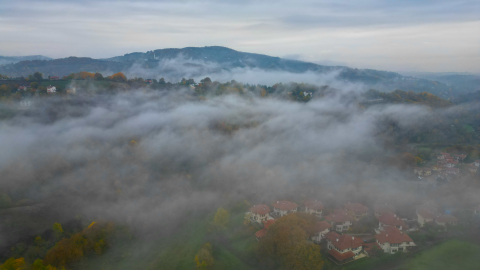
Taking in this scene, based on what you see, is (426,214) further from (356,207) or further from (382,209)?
(356,207)

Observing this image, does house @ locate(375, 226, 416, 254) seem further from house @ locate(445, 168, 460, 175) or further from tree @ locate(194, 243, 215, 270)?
house @ locate(445, 168, 460, 175)

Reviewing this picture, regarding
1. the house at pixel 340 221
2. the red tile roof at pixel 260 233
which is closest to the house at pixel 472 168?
the house at pixel 340 221

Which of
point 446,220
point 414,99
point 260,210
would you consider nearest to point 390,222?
point 446,220

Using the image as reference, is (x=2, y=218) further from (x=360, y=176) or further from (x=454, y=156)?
(x=454, y=156)

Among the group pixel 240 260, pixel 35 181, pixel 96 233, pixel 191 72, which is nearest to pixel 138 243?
pixel 96 233

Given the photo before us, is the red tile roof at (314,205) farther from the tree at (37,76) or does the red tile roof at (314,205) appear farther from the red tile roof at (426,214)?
the tree at (37,76)
